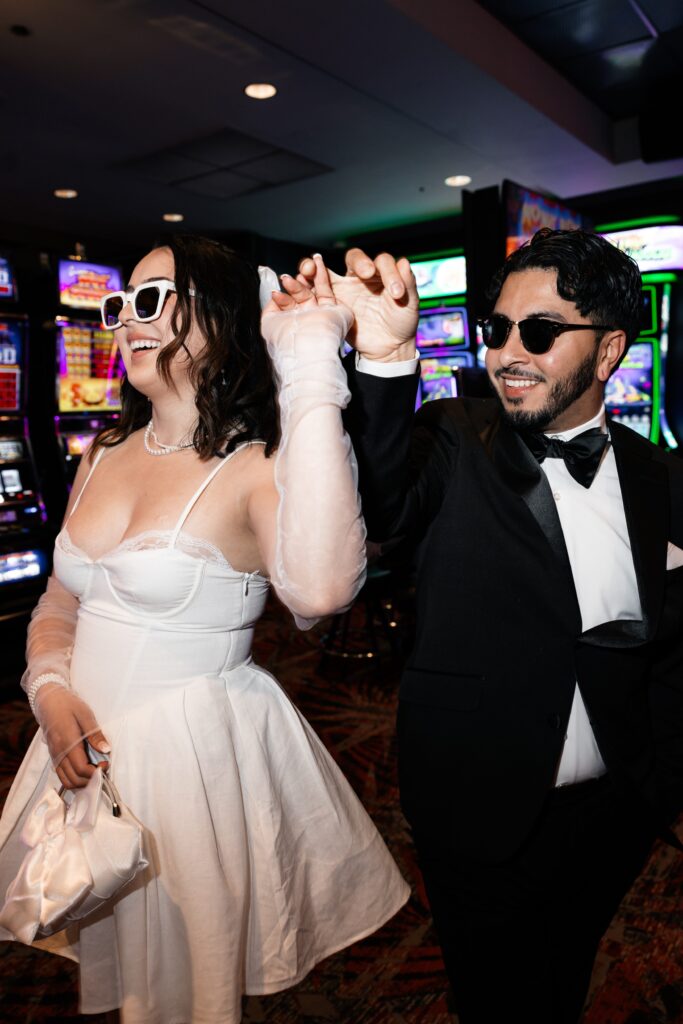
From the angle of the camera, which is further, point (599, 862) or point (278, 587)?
point (599, 862)

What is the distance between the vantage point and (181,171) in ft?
22.9

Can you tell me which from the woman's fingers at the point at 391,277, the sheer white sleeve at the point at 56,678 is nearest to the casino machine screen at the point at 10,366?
the sheer white sleeve at the point at 56,678

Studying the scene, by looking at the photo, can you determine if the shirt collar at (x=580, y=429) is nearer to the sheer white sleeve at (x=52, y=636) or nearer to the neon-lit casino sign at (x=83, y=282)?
the sheer white sleeve at (x=52, y=636)

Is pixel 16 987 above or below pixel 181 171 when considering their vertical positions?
below

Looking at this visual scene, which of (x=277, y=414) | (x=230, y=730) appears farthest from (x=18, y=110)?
(x=230, y=730)

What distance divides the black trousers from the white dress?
0.44ft

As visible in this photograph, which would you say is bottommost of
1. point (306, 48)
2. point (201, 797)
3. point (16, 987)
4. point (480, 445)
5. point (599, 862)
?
point (16, 987)

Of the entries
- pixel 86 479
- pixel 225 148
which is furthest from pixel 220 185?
pixel 86 479

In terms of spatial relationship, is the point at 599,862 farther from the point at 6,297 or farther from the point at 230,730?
the point at 6,297

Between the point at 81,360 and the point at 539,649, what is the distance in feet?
13.9

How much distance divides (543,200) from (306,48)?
200 centimetres

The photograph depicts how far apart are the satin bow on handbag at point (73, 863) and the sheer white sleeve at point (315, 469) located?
43 cm

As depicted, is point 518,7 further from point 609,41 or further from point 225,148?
point 225,148

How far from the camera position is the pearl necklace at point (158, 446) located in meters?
1.50
